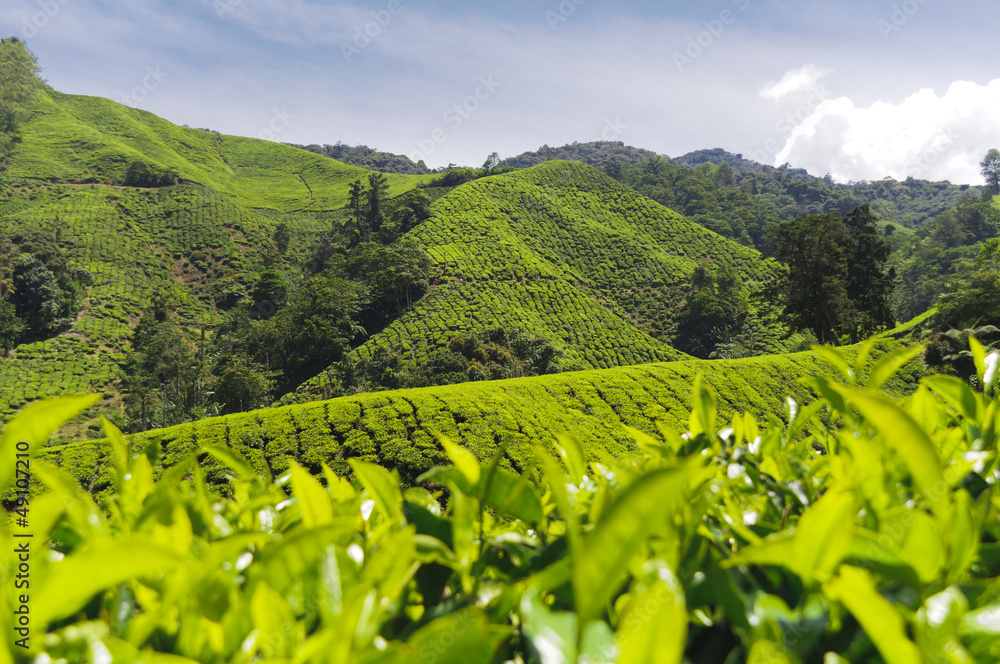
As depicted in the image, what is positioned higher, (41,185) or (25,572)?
(41,185)

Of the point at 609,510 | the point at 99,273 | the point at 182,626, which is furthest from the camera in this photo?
the point at 99,273

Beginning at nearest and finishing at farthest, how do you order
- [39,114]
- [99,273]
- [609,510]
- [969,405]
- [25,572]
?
[609,510] → [25,572] → [969,405] → [99,273] → [39,114]

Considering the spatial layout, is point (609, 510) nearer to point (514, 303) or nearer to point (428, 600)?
point (428, 600)

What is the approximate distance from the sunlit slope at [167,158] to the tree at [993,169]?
90.2 meters

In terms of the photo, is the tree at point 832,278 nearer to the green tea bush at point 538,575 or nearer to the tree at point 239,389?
the green tea bush at point 538,575

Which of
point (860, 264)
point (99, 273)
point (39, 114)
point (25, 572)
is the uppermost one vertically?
point (39, 114)

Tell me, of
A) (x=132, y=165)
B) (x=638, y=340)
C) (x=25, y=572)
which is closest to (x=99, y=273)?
(x=132, y=165)

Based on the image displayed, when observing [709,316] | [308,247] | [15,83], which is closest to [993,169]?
[709,316]

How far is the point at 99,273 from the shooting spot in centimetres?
4075

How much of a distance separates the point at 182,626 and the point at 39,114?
93.7 meters

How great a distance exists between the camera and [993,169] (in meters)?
77.2

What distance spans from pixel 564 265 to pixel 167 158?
55.2 metres

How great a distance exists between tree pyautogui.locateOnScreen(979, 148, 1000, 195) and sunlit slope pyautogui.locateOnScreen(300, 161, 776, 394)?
65.4 meters

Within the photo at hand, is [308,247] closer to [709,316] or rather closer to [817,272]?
[709,316]
